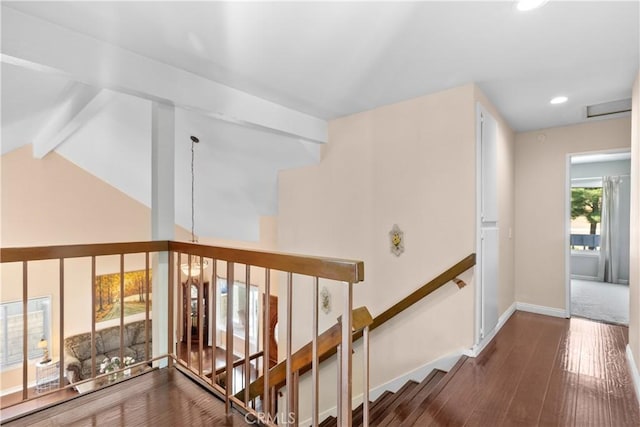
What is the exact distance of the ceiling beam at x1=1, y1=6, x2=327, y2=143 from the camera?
1825 mm

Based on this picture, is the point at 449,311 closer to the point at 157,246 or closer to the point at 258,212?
the point at 157,246

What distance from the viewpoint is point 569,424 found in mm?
1858

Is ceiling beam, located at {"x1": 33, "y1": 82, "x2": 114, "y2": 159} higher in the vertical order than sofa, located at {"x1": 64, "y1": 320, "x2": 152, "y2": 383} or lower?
higher

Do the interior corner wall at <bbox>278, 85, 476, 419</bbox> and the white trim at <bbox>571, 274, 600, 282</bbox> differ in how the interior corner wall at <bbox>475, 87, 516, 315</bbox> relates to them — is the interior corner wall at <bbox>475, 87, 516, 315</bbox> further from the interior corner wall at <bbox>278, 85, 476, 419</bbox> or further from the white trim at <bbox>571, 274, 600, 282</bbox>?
the white trim at <bbox>571, 274, 600, 282</bbox>

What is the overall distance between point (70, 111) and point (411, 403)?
478 centimetres

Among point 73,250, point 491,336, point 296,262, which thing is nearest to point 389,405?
point 491,336

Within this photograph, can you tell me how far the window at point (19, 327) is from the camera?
19.5ft

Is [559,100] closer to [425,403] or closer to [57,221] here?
[425,403]

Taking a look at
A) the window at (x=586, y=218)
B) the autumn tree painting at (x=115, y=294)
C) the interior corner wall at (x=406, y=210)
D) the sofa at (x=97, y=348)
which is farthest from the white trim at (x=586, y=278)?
the autumn tree painting at (x=115, y=294)

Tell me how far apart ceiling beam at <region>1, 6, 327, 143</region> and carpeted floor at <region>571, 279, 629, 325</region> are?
4492 millimetres

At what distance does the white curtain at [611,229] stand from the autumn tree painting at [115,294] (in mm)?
9149

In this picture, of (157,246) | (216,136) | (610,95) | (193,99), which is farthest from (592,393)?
(216,136)

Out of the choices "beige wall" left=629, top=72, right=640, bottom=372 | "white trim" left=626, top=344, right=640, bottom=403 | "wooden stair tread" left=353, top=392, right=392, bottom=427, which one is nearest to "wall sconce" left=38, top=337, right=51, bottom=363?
"wooden stair tread" left=353, top=392, right=392, bottom=427

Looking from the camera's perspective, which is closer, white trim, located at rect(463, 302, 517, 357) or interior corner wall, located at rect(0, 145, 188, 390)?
white trim, located at rect(463, 302, 517, 357)
